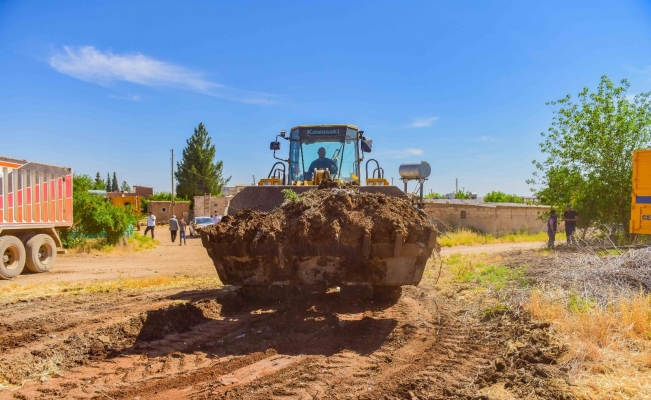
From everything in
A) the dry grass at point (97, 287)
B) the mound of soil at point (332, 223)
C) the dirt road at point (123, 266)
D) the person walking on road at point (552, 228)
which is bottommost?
the dirt road at point (123, 266)

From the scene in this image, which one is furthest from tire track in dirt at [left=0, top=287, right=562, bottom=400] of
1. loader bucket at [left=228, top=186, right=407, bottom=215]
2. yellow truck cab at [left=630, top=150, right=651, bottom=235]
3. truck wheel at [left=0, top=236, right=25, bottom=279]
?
yellow truck cab at [left=630, top=150, right=651, bottom=235]

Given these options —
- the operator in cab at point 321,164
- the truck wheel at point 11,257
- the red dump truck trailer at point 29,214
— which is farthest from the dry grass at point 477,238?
the truck wheel at point 11,257

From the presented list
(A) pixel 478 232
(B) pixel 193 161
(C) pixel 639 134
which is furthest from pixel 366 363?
(B) pixel 193 161

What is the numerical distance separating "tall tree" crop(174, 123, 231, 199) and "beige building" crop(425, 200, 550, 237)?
3090 centimetres

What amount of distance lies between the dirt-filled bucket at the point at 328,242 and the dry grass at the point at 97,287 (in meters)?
4.51

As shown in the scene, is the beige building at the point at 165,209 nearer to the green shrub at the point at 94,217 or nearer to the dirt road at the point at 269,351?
the green shrub at the point at 94,217

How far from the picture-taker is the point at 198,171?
57406 millimetres

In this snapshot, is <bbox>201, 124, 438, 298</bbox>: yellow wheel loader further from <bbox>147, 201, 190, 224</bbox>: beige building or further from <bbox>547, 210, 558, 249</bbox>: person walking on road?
<bbox>147, 201, 190, 224</bbox>: beige building

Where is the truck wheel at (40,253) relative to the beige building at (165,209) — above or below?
below

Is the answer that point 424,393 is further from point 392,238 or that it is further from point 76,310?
point 76,310

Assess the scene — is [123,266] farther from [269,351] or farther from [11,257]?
[269,351]

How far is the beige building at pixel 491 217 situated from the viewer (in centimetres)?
3014

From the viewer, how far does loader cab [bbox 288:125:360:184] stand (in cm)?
1131

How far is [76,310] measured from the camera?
866 centimetres
